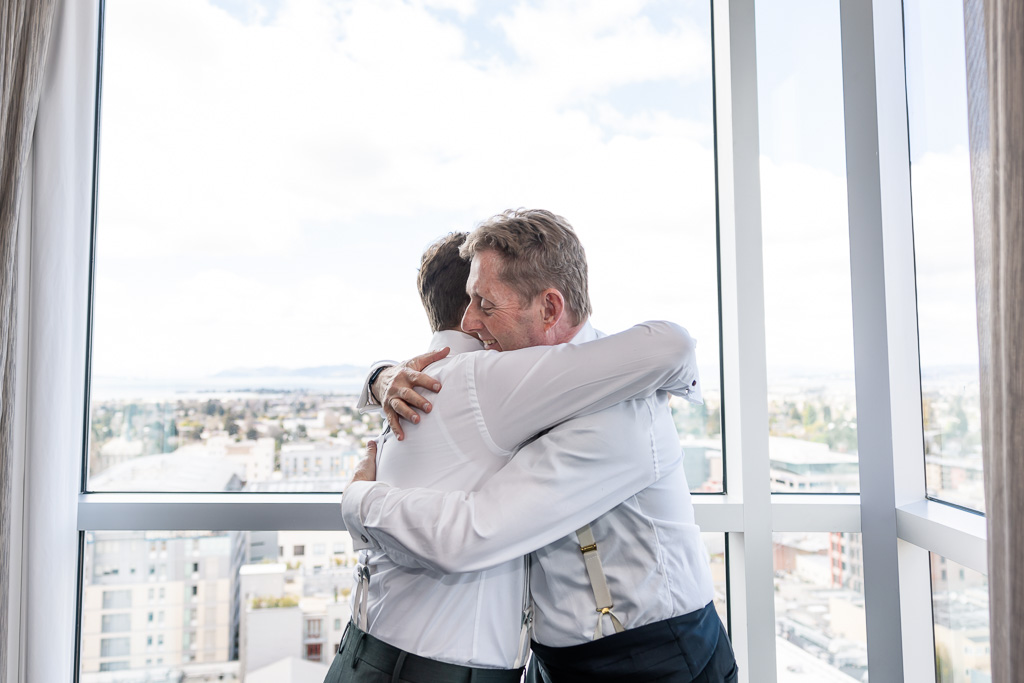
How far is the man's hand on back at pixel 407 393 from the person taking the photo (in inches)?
42.9

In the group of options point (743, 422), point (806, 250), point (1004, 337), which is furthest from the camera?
point (806, 250)

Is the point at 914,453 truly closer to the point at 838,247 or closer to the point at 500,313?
the point at 838,247

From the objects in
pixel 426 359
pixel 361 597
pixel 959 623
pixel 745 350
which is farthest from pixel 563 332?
pixel 959 623

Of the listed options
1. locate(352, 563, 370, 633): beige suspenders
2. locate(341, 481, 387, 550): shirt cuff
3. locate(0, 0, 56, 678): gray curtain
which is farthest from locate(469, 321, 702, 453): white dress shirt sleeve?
locate(0, 0, 56, 678): gray curtain

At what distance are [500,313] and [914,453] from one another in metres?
1.24

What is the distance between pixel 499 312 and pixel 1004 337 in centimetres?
83

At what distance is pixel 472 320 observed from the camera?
121cm

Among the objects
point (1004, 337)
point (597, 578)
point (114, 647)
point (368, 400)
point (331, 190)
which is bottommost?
point (114, 647)

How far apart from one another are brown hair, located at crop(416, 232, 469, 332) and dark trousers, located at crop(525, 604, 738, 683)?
0.69 m

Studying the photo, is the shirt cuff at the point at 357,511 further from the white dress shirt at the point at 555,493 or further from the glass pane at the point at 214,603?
→ the glass pane at the point at 214,603

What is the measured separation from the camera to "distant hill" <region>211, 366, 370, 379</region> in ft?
6.29

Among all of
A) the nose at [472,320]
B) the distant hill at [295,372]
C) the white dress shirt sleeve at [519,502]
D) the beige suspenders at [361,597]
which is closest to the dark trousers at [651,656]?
the white dress shirt sleeve at [519,502]

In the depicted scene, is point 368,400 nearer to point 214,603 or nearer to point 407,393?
point 407,393

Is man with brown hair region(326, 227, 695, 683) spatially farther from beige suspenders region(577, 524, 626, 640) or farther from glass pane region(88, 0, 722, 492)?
glass pane region(88, 0, 722, 492)
